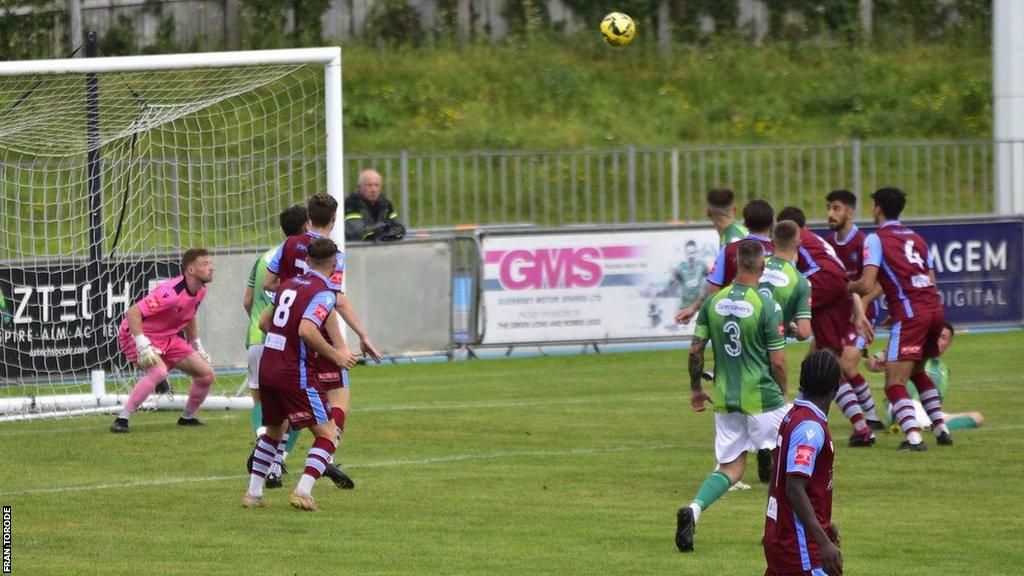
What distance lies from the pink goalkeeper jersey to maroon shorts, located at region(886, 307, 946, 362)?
5799mm

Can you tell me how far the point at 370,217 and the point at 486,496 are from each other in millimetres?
8634

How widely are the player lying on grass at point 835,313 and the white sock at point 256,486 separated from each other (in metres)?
4.70

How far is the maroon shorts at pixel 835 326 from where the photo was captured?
1288cm

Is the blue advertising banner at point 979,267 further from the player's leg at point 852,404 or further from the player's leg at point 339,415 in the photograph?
the player's leg at point 339,415

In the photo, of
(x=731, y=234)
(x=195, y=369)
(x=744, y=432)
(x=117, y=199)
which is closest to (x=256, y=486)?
(x=744, y=432)

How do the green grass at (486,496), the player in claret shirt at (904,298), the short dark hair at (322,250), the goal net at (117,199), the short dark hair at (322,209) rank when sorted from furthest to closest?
the goal net at (117,199) < the player in claret shirt at (904,298) < the short dark hair at (322,209) < the short dark hair at (322,250) < the green grass at (486,496)

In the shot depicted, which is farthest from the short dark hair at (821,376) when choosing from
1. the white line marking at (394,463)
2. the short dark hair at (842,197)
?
the short dark hair at (842,197)

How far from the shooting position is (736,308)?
9.77 m

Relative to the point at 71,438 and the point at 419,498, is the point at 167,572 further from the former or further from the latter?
the point at 71,438

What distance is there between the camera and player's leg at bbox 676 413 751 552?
8992 mm

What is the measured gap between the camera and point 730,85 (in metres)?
36.0

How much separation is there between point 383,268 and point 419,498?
8671 mm

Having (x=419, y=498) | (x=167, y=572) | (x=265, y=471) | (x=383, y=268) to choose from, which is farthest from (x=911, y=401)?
(x=383, y=268)

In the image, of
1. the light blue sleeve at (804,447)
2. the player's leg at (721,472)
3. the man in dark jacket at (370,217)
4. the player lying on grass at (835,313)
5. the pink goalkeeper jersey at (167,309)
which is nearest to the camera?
the light blue sleeve at (804,447)
